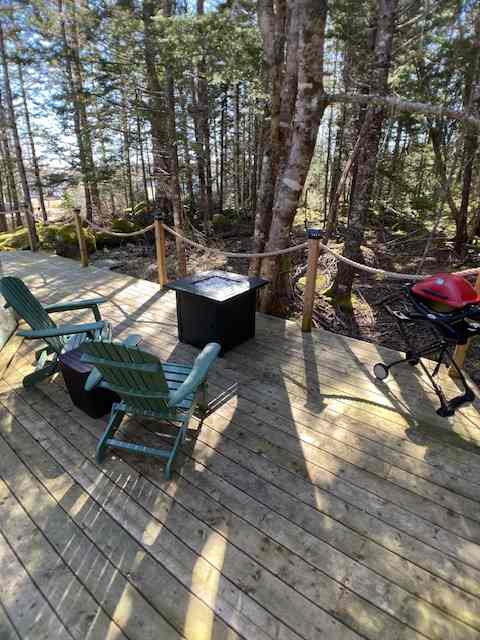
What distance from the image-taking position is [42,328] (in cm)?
273

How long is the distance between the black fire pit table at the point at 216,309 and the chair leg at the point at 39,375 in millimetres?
1189

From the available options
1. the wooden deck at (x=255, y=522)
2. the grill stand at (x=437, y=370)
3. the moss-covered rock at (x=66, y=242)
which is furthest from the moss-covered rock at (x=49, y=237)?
the grill stand at (x=437, y=370)

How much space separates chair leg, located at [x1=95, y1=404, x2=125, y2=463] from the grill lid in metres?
2.26

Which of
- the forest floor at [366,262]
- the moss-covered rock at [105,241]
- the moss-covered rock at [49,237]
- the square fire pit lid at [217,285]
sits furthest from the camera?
the moss-covered rock at [105,241]

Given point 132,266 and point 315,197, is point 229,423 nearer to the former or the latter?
point 132,266

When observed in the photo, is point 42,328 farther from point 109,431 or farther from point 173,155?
point 173,155

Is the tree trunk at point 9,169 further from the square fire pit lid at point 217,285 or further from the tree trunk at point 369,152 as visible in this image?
the square fire pit lid at point 217,285

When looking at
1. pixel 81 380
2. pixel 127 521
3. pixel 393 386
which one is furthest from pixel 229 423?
pixel 393 386

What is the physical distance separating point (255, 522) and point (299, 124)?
3861mm

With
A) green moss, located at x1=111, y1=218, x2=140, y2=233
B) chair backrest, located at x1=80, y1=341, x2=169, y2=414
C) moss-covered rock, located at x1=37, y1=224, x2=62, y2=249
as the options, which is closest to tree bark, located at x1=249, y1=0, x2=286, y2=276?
chair backrest, located at x1=80, y1=341, x2=169, y2=414

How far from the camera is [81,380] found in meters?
2.40

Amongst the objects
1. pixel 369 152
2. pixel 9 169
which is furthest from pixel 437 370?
pixel 9 169

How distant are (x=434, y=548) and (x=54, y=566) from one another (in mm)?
1736

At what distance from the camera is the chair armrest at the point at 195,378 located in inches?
73.9
